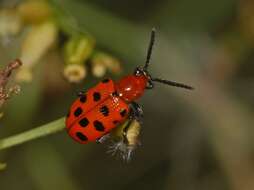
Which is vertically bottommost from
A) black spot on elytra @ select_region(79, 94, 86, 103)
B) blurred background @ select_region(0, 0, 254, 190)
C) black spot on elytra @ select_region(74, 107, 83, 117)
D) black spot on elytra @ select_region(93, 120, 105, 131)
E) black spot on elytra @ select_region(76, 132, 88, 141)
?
blurred background @ select_region(0, 0, 254, 190)

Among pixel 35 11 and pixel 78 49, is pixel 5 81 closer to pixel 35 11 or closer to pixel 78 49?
pixel 78 49

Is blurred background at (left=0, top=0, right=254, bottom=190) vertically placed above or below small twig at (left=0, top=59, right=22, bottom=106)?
below

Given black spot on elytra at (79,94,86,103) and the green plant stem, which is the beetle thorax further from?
the green plant stem

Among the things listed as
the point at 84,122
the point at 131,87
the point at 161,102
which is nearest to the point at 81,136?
the point at 84,122

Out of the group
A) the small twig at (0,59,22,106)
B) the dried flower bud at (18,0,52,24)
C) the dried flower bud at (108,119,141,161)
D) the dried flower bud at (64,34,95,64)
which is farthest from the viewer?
the dried flower bud at (18,0,52,24)

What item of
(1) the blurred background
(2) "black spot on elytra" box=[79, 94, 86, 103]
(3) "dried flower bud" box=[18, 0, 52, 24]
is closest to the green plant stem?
(2) "black spot on elytra" box=[79, 94, 86, 103]

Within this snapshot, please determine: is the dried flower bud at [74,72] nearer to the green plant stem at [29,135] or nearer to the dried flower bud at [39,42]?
the dried flower bud at [39,42]

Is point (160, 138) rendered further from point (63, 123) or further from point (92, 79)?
point (63, 123)

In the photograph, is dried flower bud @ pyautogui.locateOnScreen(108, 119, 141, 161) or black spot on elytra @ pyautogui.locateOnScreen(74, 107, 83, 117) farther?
black spot on elytra @ pyautogui.locateOnScreen(74, 107, 83, 117)
